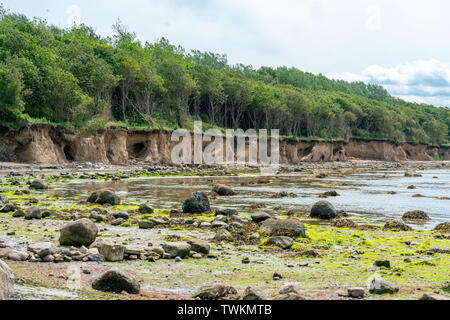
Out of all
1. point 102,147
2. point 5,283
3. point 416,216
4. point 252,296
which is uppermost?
point 102,147

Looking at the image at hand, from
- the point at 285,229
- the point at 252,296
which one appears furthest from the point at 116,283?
the point at 285,229

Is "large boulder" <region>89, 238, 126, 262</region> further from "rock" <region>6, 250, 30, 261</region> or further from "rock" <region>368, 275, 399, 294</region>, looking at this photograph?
"rock" <region>368, 275, 399, 294</region>

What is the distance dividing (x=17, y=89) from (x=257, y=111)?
57.5 m

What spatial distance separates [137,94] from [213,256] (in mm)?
60563

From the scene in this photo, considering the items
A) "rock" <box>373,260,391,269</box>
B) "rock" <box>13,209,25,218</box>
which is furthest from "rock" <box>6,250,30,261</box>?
"rock" <box>373,260,391,269</box>

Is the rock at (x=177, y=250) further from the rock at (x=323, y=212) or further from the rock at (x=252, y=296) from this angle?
the rock at (x=323, y=212)

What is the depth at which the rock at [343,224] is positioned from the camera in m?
16.4

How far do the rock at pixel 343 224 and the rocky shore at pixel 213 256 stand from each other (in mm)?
37

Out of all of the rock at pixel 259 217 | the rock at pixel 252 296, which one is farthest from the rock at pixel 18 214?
the rock at pixel 252 296

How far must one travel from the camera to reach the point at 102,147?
5322 cm

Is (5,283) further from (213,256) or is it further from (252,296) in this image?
(213,256)

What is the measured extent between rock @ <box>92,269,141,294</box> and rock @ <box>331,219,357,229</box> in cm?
1055

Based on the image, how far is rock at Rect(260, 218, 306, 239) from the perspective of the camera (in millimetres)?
13547
